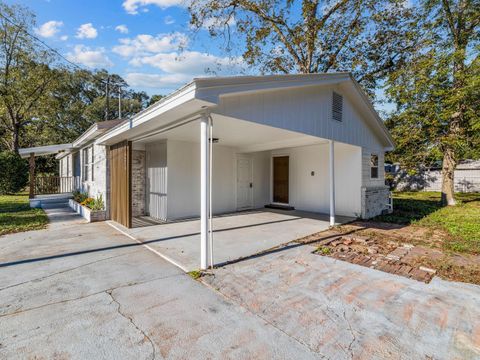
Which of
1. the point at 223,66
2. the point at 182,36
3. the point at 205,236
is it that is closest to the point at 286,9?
the point at 223,66

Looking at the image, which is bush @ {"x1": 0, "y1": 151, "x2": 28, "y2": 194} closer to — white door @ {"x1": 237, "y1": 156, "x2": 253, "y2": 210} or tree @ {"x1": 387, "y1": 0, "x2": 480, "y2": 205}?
white door @ {"x1": 237, "y1": 156, "x2": 253, "y2": 210}

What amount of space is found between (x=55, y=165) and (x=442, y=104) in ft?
83.4

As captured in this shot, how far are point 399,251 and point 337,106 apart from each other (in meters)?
3.94

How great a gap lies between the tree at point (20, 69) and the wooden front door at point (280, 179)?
16900mm

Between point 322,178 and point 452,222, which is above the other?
point 322,178

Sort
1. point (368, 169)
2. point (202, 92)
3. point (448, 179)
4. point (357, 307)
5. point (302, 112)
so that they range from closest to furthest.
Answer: point (357, 307) < point (202, 92) < point (302, 112) < point (368, 169) < point (448, 179)

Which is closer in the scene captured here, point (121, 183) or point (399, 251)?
point (399, 251)

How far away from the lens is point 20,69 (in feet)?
54.6

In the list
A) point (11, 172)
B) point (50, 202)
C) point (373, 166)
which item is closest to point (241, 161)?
point (373, 166)

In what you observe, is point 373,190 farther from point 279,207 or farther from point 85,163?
point 85,163

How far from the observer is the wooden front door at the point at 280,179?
10.6m

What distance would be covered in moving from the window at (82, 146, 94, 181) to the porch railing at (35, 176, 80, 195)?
9.24 feet

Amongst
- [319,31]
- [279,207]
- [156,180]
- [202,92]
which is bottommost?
[279,207]

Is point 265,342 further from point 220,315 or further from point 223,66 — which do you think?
point 223,66
